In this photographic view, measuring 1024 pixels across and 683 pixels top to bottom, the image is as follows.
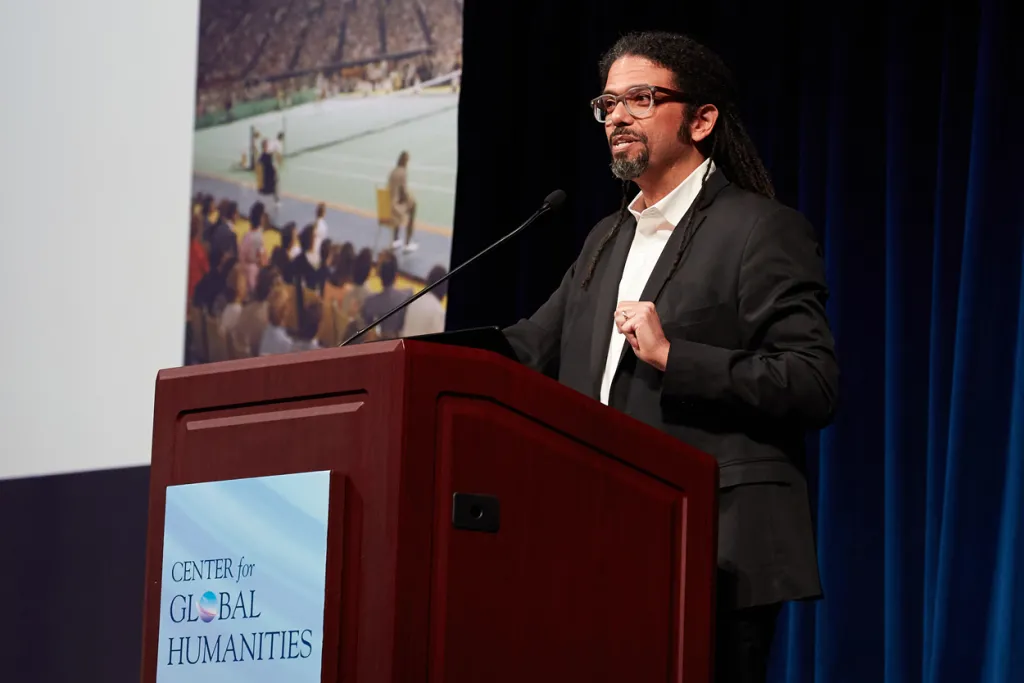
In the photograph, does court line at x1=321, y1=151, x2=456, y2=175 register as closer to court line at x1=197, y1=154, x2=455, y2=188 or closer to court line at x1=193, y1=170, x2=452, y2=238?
court line at x1=197, y1=154, x2=455, y2=188

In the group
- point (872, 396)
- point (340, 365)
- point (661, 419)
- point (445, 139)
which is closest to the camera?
point (340, 365)

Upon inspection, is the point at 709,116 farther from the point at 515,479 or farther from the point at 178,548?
the point at 178,548

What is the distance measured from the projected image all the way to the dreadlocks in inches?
66.7

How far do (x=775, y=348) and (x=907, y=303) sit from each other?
1.29m

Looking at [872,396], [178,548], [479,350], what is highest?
[872,396]

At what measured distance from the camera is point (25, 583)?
13.3 feet

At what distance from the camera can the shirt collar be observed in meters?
2.16

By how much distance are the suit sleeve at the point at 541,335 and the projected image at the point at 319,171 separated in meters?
1.62

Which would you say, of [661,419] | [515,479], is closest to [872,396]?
[661,419]

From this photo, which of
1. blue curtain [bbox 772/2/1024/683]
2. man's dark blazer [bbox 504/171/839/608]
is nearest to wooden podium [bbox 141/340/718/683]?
man's dark blazer [bbox 504/171/839/608]

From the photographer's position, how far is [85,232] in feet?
13.0

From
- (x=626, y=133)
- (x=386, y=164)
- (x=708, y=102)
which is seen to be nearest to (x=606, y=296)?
(x=626, y=133)

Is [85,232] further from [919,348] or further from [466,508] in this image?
[466,508]

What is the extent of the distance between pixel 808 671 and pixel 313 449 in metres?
1.98
